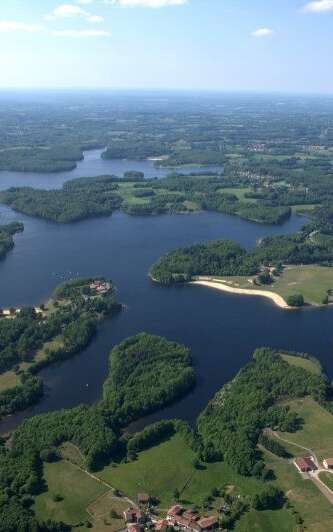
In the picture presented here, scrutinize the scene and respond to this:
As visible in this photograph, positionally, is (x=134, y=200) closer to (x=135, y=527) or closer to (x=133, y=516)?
(x=133, y=516)

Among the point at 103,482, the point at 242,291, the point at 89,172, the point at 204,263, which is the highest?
the point at 89,172

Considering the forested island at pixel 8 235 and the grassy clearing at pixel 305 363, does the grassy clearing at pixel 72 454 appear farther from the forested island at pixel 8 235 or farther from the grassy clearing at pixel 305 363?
the forested island at pixel 8 235

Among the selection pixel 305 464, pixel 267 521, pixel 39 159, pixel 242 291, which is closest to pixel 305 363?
pixel 305 464

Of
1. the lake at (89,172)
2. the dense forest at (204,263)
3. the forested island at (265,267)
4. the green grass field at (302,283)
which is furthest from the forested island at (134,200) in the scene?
the green grass field at (302,283)

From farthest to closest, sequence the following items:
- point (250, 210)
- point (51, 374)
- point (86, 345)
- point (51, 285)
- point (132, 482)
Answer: point (250, 210) < point (51, 285) < point (86, 345) < point (51, 374) < point (132, 482)

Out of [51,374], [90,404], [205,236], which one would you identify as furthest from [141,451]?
[205,236]

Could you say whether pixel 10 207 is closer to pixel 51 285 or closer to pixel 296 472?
pixel 51 285

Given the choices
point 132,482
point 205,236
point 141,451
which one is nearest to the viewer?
point 132,482
